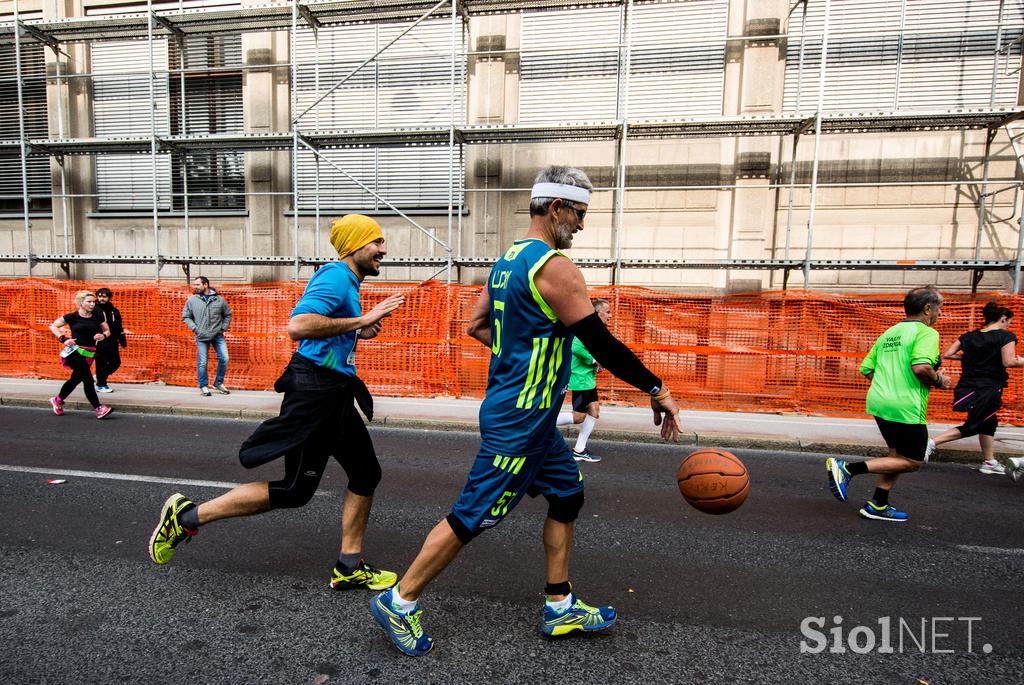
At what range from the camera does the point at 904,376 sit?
16.0ft

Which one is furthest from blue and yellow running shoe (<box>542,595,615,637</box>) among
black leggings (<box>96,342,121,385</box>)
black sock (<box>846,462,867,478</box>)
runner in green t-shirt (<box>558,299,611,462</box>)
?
black leggings (<box>96,342,121,385</box>)

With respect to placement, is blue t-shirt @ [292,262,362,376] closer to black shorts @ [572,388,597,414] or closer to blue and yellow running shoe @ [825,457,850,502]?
black shorts @ [572,388,597,414]

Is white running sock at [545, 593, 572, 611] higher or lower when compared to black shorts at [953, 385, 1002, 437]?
lower

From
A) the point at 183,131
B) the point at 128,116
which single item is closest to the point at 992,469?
the point at 183,131

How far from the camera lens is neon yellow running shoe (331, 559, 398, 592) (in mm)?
3523

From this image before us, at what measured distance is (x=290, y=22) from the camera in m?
13.0

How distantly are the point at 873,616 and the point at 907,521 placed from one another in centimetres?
199

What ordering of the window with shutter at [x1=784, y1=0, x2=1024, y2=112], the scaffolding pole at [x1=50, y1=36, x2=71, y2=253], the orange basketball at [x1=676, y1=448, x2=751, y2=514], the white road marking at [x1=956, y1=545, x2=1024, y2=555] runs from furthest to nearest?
the scaffolding pole at [x1=50, y1=36, x2=71, y2=253] < the window with shutter at [x1=784, y1=0, x2=1024, y2=112] < the white road marking at [x1=956, y1=545, x2=1024, y2=555] < the orange basketball at [x1=676, y1=448, x2=751, y2=514]

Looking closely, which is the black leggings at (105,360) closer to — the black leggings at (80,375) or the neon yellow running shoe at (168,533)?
the black leggings at (80,375)

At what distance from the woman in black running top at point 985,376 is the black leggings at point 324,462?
615 centimetres

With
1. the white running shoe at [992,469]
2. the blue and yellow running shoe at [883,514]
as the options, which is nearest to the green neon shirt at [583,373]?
the blue and yellow running shoe at [883,514]

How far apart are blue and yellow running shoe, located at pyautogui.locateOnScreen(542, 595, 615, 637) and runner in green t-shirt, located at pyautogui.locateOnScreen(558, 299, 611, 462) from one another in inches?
134

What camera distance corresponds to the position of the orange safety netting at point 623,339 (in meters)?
9.47

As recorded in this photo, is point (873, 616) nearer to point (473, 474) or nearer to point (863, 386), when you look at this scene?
point (473, 474)
